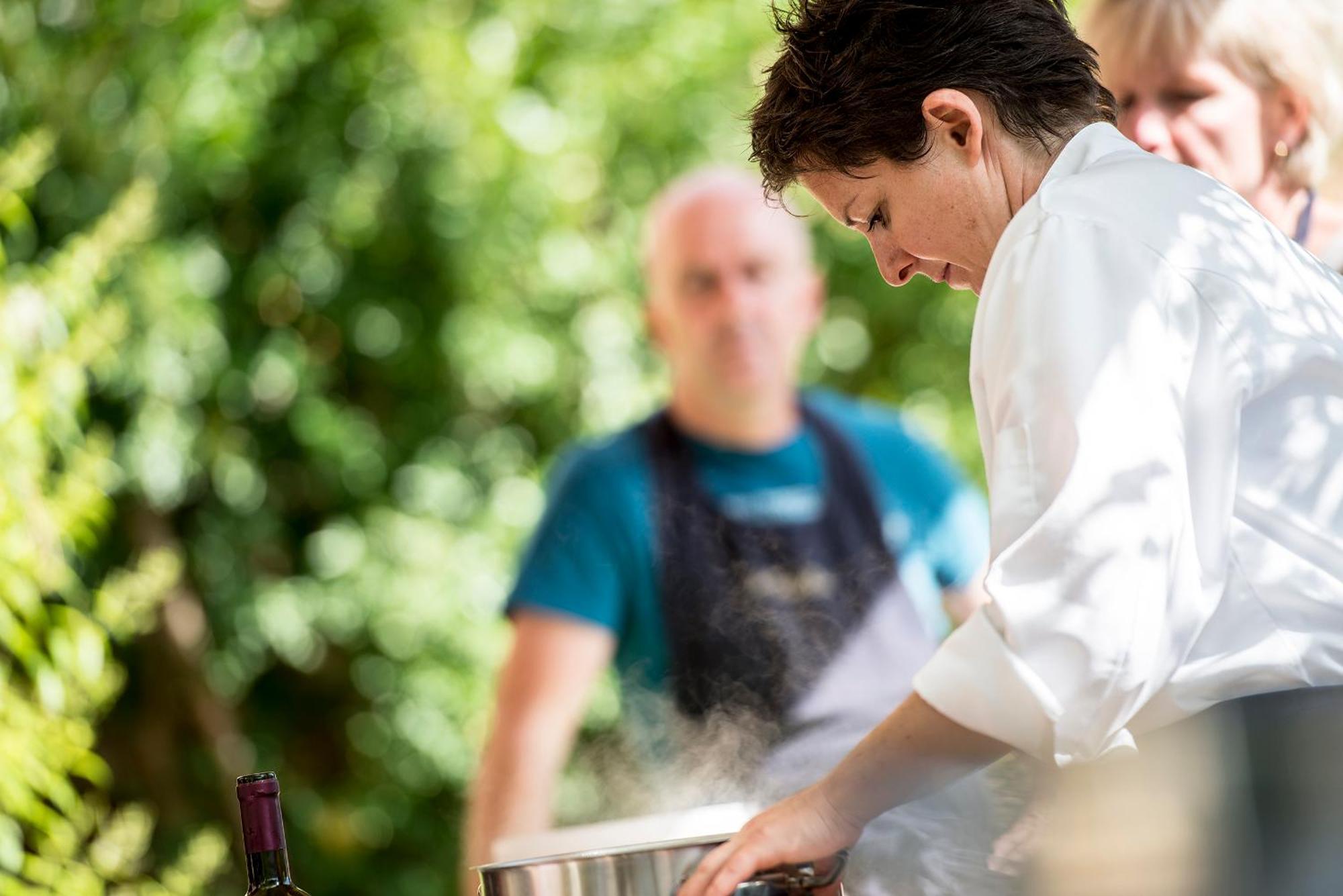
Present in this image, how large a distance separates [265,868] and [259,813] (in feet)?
0.15

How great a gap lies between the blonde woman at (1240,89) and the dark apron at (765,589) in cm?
115

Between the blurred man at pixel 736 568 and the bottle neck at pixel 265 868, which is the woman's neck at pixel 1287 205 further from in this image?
the bottle neck at pixel 265 868

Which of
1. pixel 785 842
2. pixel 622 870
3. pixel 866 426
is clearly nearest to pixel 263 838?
pixel 622 870

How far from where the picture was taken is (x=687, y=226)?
3469 millimetres

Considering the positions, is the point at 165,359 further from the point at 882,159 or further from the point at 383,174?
the point at 882,159

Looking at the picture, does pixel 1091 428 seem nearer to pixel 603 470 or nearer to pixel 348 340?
pixel 603 470

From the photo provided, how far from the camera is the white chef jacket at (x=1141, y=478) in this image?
3.46ft

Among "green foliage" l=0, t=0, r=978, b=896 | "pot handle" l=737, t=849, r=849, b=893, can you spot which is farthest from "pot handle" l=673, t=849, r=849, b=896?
"green foliage" l=0, t=0, r=978, b=896

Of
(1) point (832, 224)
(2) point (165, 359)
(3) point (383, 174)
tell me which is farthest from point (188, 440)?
(1) point (832, 224)

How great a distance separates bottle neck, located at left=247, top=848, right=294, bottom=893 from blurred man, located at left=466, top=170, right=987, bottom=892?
1.38 meters

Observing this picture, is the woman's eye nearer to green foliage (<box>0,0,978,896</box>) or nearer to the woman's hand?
the woman's hand

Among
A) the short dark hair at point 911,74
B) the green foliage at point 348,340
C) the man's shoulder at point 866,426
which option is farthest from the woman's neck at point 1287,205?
the green foliage at point 348,340

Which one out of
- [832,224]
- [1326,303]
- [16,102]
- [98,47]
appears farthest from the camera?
[832,224]

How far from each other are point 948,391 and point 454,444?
1.81 meters
